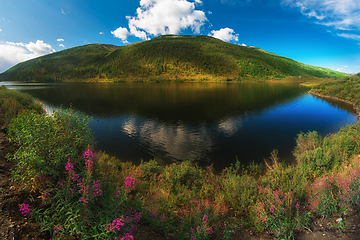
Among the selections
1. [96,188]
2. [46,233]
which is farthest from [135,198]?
[46,233]

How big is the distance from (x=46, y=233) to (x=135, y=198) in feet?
13.0

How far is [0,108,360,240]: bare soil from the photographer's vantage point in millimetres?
3684

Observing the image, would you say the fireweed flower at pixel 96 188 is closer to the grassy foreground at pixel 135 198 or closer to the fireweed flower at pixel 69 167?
the grassy foreground at pixel 135 198

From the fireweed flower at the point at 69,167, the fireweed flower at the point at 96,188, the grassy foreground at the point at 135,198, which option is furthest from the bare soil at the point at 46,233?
the fireweed flower at the point at 96,188

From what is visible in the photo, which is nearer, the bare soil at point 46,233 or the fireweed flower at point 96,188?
the bare soil at point 46,233

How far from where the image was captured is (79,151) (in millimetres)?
5223

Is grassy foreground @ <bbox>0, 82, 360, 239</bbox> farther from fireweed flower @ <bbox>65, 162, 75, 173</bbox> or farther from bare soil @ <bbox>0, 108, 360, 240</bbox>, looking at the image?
bare soil @ <bbox>0, 108, 360, 240</bbox>

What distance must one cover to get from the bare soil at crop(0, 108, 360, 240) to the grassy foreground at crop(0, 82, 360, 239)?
0.20 m

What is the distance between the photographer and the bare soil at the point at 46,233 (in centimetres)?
368

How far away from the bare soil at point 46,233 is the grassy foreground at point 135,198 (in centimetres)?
20

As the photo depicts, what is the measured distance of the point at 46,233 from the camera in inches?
149

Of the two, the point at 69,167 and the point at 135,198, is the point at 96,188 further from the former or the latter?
the point at 135,198

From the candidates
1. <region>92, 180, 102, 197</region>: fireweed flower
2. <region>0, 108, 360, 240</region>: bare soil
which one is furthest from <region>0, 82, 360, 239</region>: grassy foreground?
<region>0, 108, 360, 240</region>: bare soil

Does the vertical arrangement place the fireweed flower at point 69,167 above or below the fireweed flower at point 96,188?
above
